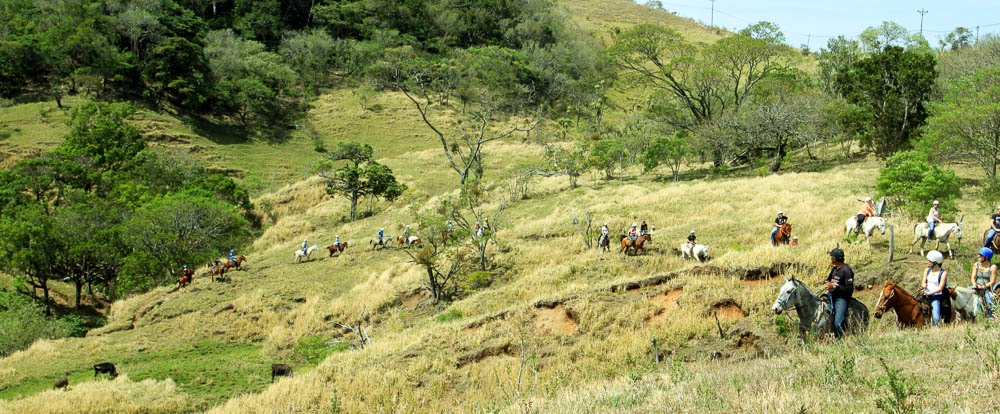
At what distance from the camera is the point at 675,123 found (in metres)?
44.4

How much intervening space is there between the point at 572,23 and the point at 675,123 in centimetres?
7410

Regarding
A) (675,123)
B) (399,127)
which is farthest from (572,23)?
(675,123)

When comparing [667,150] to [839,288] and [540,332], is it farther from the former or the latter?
[839,288]

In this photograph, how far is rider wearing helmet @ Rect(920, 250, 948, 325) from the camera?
30.2 feet

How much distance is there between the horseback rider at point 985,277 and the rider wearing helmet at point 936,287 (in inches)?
25.7

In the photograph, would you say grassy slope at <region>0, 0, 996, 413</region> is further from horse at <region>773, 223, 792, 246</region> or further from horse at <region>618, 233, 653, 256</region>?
horse at <region>773, 223, 792, 246</region>

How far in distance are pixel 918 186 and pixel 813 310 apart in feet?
45.6

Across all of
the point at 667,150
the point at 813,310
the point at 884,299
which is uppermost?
the point at 667,150

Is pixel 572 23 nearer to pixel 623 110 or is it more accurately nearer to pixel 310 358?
pixel 623 110

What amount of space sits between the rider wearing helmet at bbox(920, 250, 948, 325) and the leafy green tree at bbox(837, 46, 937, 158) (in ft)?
88.0

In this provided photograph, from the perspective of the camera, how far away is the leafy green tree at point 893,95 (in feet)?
106

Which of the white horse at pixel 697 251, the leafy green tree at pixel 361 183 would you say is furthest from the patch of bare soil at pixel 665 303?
the leafy green tree at pixel 361 183

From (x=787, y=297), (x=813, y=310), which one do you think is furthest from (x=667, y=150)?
(x=787, y=297)

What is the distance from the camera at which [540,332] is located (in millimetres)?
13477
